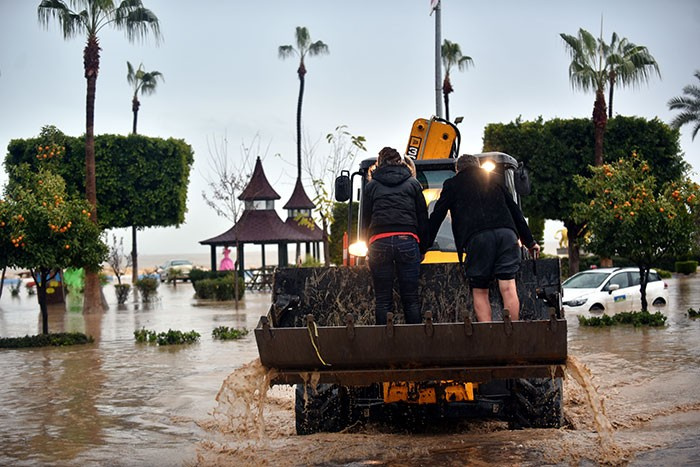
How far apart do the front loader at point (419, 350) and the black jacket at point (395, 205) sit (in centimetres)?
33

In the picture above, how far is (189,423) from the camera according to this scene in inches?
406

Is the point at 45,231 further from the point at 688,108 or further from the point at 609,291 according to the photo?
the point at 688,108

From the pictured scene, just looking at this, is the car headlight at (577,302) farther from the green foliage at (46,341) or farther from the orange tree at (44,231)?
the green foliage at (46,341)

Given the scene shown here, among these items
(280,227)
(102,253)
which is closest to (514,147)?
(280,227)

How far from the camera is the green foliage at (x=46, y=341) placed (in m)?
19.5

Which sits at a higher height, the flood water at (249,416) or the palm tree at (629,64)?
the palm tree at (629,64)

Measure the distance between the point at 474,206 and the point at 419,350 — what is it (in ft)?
4.59

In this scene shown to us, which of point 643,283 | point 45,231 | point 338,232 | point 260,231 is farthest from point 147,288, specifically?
point 643,283

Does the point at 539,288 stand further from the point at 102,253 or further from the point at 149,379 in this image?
the point at 102,253

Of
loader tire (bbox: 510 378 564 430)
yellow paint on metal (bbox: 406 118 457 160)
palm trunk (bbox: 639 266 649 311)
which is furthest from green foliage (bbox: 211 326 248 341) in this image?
loader tire (bbox: 510 378 564 430)

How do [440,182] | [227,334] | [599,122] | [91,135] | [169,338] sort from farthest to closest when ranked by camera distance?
1. [599,122]
2. [91,135]
3. [227,334]
4. [169,338]
5. [440,182]

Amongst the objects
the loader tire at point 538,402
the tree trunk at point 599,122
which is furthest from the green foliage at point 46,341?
the tree trunk at point 599,122

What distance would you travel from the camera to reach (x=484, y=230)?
→ 741cm

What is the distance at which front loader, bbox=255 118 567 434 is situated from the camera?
6.71m
